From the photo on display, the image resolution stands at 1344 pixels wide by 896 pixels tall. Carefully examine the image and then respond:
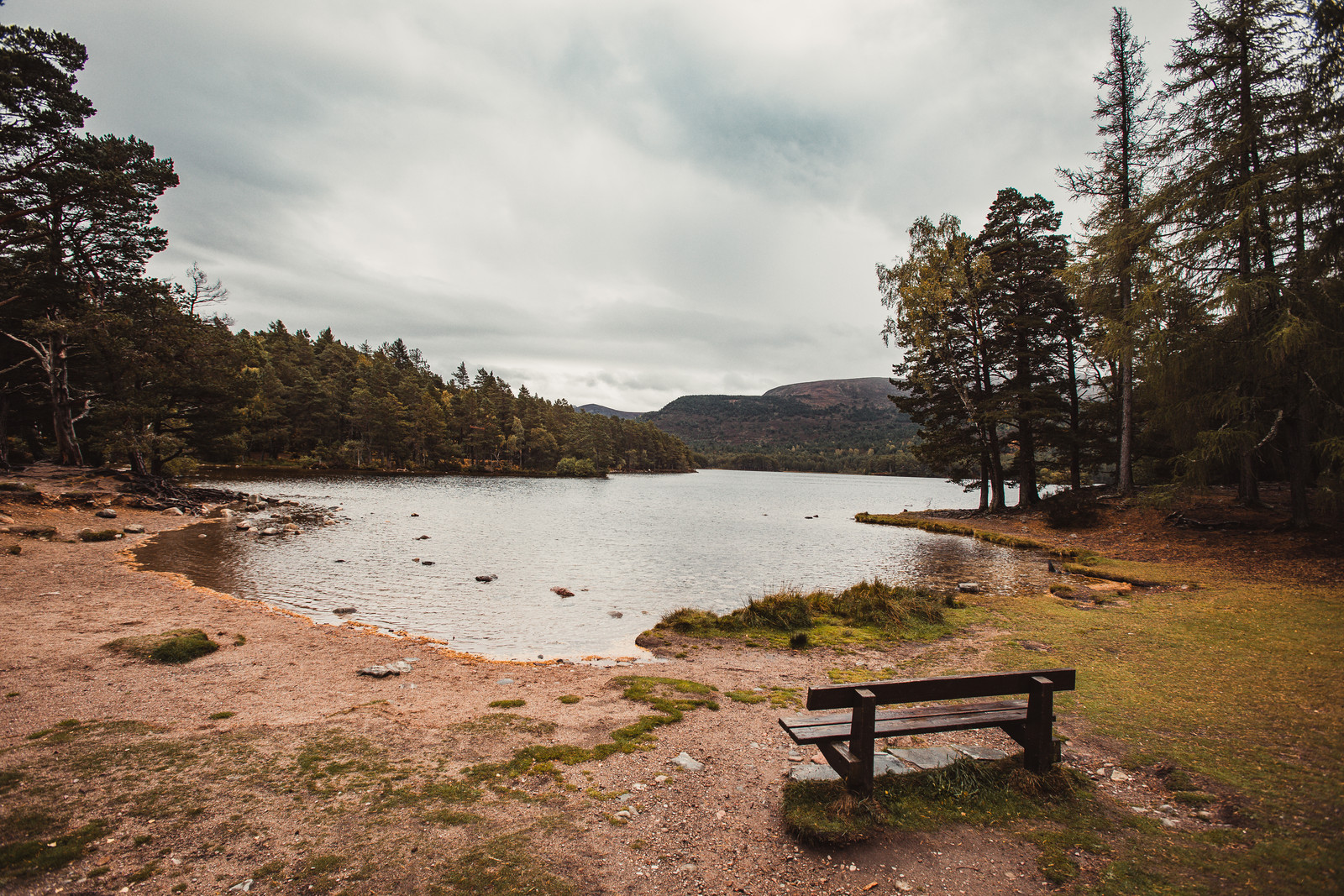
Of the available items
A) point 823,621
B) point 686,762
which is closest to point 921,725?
point 686,762

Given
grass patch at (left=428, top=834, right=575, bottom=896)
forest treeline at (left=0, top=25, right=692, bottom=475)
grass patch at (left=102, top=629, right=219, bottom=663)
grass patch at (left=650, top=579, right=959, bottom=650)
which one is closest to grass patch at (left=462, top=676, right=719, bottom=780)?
grass patch at (left=428, top=834, right=575, bottom=896)

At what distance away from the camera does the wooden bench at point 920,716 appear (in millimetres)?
4895

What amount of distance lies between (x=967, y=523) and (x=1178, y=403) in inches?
573

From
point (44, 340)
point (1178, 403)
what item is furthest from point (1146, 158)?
point (44, 340)

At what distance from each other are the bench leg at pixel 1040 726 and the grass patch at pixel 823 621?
637cm

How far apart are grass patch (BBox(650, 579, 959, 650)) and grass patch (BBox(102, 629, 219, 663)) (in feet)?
28.9

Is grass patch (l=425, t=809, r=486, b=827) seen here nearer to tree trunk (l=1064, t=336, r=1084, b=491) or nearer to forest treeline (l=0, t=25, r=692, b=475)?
forest treeline (l=0, t=25, r=692, b=475)

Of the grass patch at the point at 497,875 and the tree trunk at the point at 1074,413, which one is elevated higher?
the tree trunk at the point at 1074,413

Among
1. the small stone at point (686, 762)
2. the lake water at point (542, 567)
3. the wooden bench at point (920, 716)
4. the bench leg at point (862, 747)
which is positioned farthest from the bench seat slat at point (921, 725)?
the lake water at point (542, 567)

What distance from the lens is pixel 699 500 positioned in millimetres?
65375

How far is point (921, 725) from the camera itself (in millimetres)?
5258

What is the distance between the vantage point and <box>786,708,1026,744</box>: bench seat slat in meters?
5.09

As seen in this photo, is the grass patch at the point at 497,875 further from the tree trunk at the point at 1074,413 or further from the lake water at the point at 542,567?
the tree trunk at the point at 1074,413

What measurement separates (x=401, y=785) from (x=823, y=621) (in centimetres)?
1047
